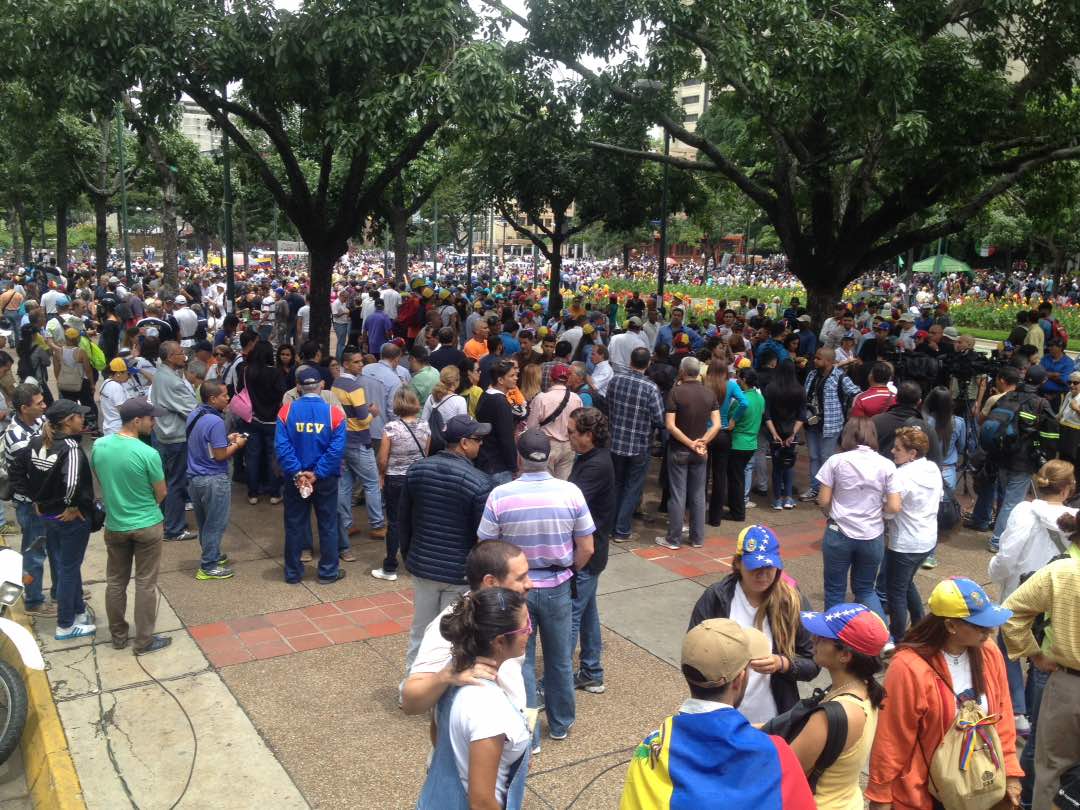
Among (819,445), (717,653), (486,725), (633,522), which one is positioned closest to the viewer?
(717,653)

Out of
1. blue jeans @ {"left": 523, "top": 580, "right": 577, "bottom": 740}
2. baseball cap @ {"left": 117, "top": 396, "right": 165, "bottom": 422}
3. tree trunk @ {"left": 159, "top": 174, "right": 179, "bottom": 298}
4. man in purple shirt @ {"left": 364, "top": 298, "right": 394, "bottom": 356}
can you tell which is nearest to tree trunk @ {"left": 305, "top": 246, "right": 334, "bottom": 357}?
man in purple shirt @ {"left": 364, "top": 298, "right": 394, "bottom": 356}

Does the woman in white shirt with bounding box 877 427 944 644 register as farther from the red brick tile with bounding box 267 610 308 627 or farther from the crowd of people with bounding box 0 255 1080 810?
the red brick tile with bounding box 267 610 308 627

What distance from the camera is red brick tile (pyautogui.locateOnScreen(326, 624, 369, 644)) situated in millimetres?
6386

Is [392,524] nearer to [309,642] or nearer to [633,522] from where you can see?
[309,642]

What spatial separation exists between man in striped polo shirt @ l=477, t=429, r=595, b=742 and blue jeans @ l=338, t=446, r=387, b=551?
328 centimetres

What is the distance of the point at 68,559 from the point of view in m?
6.12

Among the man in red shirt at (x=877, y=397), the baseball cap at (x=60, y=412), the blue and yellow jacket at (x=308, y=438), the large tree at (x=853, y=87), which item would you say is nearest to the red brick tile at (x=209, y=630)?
the blue and yellow jacket at (x=308, y=438)

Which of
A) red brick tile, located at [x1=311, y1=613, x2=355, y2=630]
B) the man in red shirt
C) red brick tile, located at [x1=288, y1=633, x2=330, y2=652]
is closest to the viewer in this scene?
red brick tile, located at [x1=288, y1=633, x2=330, y2=652]

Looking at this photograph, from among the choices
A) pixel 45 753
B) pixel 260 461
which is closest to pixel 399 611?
pixel 45 753

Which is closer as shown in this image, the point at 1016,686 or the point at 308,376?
the point at 1016,686

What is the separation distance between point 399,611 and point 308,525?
3.77ft

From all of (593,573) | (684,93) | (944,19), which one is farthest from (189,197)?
(684,93)

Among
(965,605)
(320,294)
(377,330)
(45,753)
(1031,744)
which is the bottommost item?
(45,753)

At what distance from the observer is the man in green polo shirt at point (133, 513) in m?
5.83
